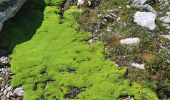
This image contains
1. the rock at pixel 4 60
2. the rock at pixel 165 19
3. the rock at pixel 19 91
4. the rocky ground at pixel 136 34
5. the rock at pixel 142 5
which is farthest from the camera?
the rock at pixel 142 5

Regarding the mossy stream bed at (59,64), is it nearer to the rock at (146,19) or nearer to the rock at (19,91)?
the rock at (19,91)

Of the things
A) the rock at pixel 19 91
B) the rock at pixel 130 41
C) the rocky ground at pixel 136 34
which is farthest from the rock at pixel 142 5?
the rock at pixel 19 91

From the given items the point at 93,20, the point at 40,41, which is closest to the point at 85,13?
the point at 93,20

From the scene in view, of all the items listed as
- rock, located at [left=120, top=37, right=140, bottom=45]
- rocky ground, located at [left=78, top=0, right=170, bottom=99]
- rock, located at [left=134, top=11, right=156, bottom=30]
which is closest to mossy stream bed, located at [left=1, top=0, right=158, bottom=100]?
rocky ground, located at [left=78, top=0, right=170, bottom=99]

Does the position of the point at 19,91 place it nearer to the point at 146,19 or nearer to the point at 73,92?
the point at 73,92

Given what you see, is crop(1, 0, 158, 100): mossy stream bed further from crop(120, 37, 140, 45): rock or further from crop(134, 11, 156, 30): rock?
crop(134, 11, 156, 30): rock

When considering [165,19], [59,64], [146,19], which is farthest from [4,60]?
[165,19]
